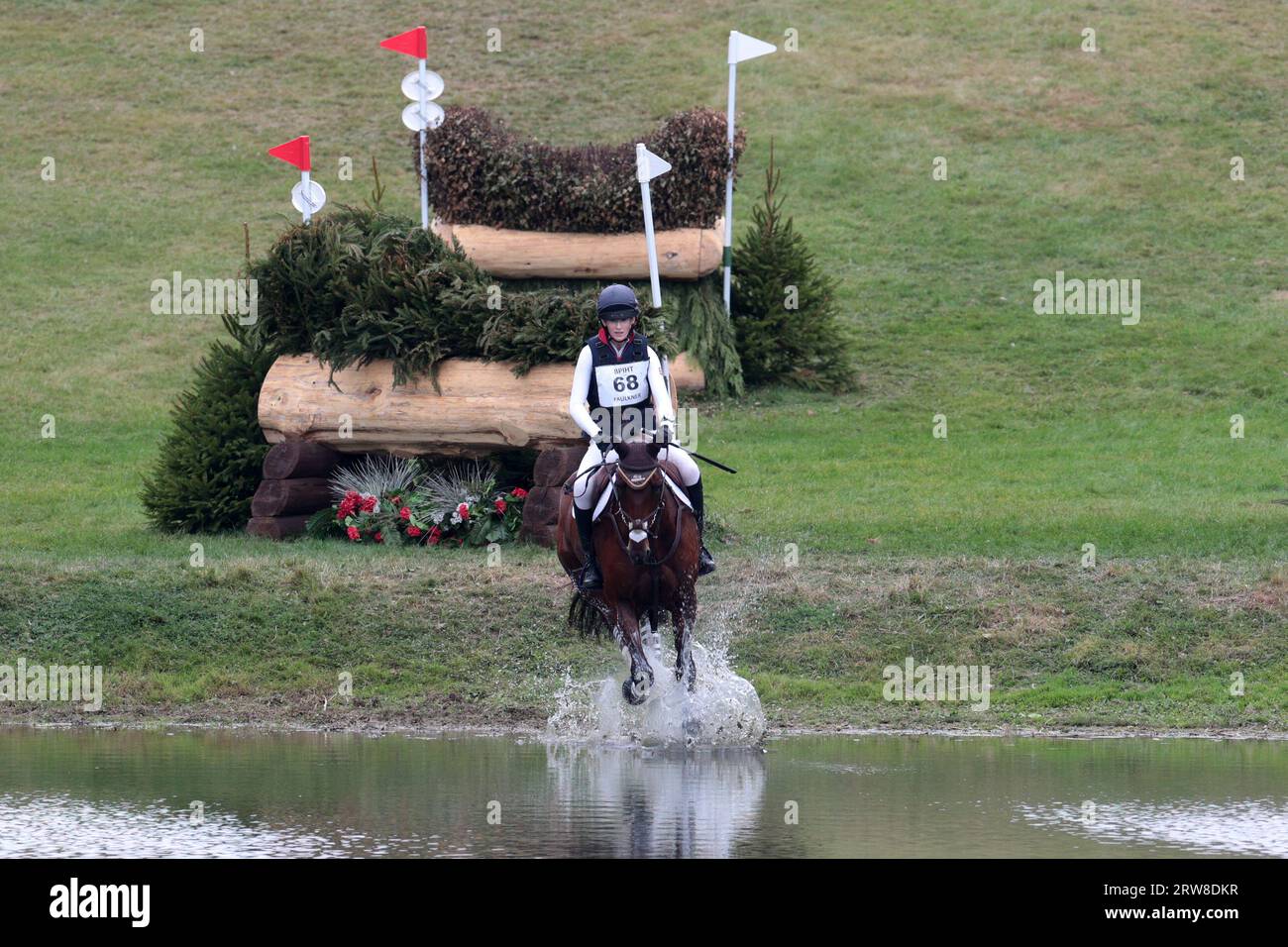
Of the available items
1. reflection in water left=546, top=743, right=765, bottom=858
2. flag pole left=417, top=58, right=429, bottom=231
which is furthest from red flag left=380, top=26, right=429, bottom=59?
reflection in water left=546, top=743, right=765, bottom=858

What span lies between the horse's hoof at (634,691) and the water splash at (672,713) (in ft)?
0.56

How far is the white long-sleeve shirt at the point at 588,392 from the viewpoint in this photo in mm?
12625

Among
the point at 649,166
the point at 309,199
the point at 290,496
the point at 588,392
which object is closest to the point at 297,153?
the point at 309,199

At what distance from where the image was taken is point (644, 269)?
79.5 feet

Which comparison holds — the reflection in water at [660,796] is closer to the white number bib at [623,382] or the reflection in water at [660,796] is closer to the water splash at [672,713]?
the water splash at [672,713]

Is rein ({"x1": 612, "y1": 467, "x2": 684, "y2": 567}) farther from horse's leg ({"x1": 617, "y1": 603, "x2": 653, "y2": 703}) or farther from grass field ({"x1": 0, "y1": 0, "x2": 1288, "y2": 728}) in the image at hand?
grass field ({"x1": 0, "y1": 0, "x2": 1288, "y2": 728})

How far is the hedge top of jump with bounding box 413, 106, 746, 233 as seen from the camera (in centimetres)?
2420

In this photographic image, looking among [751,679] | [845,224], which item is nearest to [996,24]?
[845,224]

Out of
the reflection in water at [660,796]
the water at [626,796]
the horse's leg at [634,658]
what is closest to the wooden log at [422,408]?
the horse's leg at [634,658]

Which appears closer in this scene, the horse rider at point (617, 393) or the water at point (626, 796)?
the water at point (626, 796)

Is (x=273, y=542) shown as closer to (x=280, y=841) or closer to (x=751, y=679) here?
(x=751, y=679)

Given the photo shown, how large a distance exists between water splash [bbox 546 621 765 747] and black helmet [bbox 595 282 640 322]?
227 cm

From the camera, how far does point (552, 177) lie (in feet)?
79.6

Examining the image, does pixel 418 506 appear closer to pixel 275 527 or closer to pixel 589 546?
pixel 275 527
